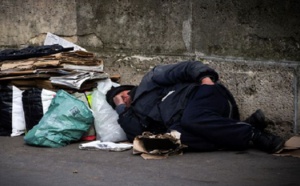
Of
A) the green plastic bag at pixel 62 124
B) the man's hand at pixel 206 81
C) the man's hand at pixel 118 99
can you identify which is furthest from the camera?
the man's hand at pixel 118 99

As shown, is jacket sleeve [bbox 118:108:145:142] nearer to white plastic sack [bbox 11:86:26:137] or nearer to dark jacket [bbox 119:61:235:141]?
dark jacket [bbox 119:61:235:141]

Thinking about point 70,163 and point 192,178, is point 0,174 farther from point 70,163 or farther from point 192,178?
point 192,178

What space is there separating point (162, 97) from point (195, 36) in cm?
82

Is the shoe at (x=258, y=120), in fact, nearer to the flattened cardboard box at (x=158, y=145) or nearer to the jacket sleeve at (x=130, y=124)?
the flattened cardboard box at (x=158, y=145)

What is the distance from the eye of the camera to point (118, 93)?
6.47 m

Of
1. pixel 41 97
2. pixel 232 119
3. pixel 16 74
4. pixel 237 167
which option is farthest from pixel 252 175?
pixel 16 74

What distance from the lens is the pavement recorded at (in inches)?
190

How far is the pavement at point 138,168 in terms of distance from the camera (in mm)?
4836

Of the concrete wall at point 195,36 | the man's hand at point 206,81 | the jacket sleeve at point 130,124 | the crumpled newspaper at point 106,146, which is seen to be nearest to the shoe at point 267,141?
the concrete wall at point 195,36

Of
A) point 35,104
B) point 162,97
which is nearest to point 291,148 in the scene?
point 162,97

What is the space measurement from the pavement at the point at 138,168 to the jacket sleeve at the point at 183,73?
702 millimetres

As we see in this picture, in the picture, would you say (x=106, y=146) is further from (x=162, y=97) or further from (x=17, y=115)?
(x=17, y=115)

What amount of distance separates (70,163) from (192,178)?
3.81 ft

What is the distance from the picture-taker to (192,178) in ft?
16.1
